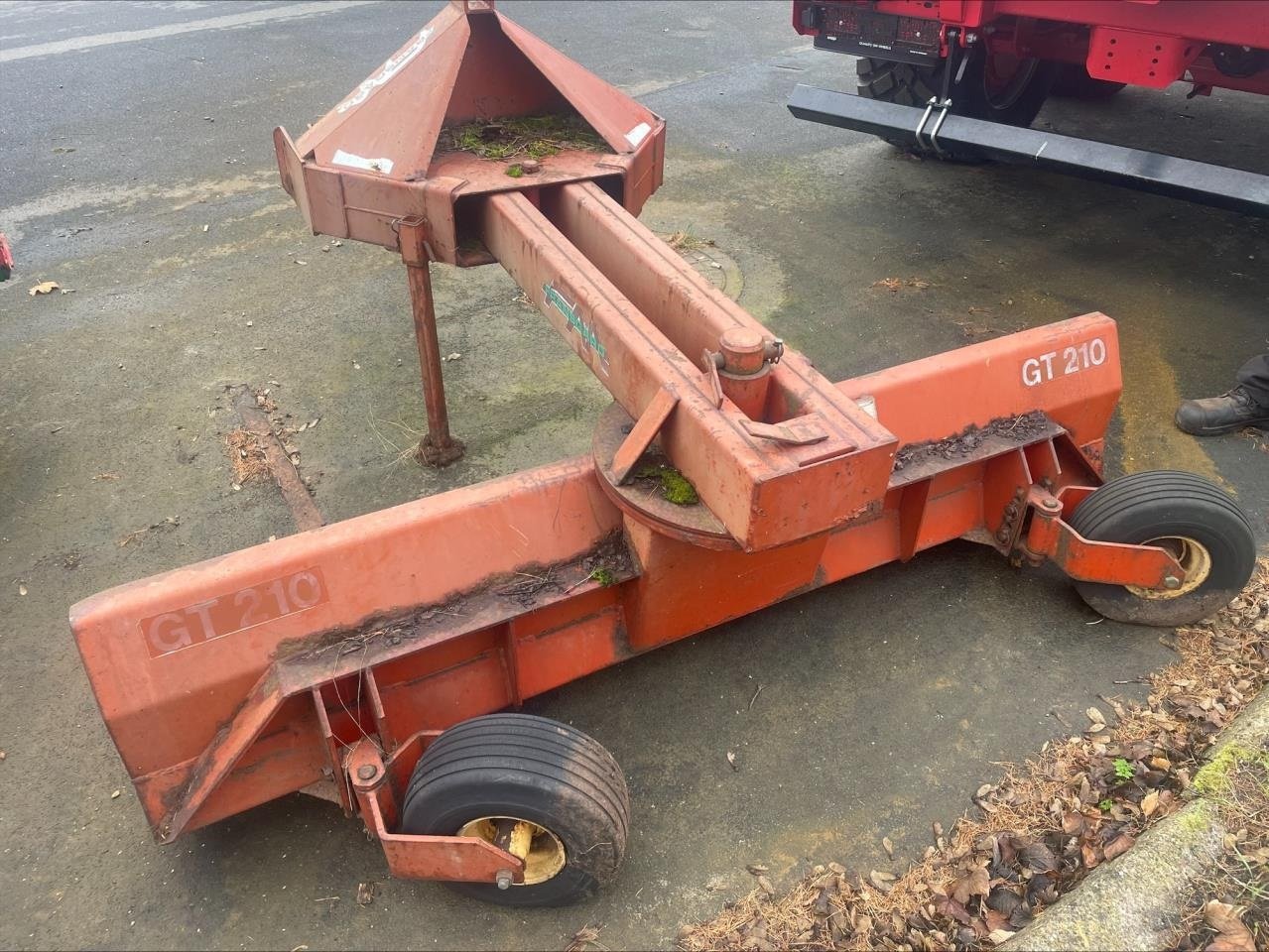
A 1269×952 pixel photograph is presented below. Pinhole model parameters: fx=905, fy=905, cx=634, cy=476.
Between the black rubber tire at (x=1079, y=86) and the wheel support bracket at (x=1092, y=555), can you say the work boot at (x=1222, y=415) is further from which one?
the black rubber tire at (x=1079, y=86)

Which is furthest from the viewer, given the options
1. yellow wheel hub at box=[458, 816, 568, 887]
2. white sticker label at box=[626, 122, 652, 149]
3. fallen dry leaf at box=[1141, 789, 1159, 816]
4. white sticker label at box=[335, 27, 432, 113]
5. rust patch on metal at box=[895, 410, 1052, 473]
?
white sticker label at box=[626, 122, 652, 149]

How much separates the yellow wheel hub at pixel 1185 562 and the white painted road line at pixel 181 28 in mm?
11373

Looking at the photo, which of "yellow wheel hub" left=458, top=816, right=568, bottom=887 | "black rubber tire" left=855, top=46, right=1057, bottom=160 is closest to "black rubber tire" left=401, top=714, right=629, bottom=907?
"yellow wheel hub" left=458, top=816, right=568, bottom=887

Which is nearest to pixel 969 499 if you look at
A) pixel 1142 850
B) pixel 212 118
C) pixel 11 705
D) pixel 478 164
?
pixel 1142 850

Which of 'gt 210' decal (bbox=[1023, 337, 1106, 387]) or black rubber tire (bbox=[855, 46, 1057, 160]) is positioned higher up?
black rubber tire (bbox=[855, 46, 1057, 160])

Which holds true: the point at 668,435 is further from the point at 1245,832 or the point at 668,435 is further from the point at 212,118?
the point at 212,118

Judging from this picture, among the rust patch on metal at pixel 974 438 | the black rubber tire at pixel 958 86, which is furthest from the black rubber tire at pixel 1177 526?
the black rubber tire at pixel 958 86

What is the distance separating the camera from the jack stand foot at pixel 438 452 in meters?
4.01

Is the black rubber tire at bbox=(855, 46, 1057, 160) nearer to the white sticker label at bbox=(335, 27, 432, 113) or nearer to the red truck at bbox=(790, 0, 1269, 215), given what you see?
the red truck at bbox=(790, 0, 1269, 215)

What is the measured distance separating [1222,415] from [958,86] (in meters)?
2.98

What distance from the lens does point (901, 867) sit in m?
2.54

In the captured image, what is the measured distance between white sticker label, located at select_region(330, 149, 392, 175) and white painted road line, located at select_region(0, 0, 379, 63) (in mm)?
8882

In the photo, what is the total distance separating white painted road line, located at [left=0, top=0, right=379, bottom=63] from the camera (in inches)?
389

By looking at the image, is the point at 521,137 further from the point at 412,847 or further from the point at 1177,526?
the point at 1177,526
